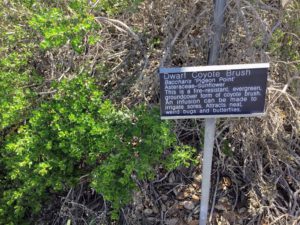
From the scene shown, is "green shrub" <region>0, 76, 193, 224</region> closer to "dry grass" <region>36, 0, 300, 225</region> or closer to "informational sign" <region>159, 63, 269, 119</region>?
"informational sign" <region>159, 63, 269, 119</region>

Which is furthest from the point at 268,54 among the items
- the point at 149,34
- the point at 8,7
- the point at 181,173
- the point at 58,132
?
the point at 8,7

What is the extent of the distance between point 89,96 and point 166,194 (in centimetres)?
112

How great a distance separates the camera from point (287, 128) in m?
3.53

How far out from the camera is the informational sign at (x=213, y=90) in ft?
7.64

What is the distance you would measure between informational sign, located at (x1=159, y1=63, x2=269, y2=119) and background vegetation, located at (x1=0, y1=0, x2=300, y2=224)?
28cm

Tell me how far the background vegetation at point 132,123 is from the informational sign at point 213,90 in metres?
0.28

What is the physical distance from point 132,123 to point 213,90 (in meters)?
0.74

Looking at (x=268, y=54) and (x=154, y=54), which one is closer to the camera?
(x=268, y=54)

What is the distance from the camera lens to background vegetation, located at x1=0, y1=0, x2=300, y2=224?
9.12ft

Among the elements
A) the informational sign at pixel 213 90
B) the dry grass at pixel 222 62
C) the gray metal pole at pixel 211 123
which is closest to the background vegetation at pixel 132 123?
the dry grass at pixel 222 62

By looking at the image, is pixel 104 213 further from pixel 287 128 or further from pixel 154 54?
pixel 287 128

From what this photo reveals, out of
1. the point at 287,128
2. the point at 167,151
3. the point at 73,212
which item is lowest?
the point at 73,212

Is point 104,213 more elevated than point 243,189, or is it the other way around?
point 243,189

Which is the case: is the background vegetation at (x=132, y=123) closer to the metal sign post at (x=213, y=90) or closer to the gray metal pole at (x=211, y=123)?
the gray metal pole at (x=211, y=123)
